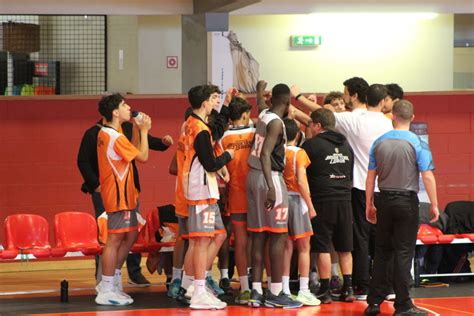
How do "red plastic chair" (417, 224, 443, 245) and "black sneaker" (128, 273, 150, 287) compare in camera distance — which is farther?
"black sneaker" (128, 273, 150, 287)

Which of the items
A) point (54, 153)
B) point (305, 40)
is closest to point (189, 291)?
point (54, 153)

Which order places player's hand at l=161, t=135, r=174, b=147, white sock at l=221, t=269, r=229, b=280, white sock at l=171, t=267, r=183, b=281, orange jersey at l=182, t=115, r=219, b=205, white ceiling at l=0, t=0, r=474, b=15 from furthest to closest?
white ceiling at l=0, t=0, r=474, b=15 < white sock at l=221, t=269, r=229, b=280 < player's hand at l=161, t=135, r=174, b=147 < white sock at l=171, t=267, r=183, b=281 < orange jersey at l=182, t=115, r=219, b=205

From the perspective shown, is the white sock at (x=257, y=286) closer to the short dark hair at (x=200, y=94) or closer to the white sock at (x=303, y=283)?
the white sock at (x=303, y=283)

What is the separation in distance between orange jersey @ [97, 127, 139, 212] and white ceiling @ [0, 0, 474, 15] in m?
2.89

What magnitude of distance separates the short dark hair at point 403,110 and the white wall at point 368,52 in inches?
176

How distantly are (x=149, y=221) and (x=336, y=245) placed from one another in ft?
6.58

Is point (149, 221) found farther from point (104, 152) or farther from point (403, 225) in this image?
point (403, 225)

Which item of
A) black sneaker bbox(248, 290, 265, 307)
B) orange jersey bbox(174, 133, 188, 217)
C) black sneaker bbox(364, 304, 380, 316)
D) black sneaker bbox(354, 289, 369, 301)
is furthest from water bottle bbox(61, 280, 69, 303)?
black sneaker bbox(364, 304, 380, 316)

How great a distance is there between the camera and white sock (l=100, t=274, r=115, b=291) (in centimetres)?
949

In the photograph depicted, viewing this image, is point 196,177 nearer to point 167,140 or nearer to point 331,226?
point 167,140

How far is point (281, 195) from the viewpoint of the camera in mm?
9211

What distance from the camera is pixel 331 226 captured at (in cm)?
953

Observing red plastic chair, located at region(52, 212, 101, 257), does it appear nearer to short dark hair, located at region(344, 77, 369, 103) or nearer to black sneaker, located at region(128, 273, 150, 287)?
black sneaker, located at region(128, 273, 150, 287)

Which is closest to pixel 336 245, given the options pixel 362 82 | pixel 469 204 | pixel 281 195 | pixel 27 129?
pixel 281 195
